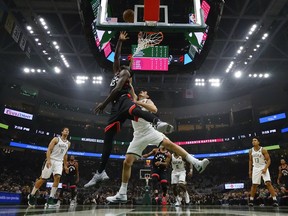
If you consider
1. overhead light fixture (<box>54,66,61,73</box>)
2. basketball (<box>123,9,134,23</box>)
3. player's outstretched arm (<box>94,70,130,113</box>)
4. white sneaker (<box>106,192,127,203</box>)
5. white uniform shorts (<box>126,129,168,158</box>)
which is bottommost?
white sneaker (<box>106,192,127,203</box>)

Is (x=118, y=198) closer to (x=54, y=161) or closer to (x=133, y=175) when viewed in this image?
(x=54, y=161)

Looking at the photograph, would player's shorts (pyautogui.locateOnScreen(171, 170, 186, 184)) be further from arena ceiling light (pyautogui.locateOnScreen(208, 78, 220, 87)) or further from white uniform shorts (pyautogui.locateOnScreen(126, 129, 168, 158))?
arena ceiling light (pyautogui.locateOnScreen(208, 78, 220, 87))

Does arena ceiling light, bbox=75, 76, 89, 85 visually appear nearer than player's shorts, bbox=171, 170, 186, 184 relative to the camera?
No

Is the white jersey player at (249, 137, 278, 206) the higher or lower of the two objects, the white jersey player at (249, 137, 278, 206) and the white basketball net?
the lower

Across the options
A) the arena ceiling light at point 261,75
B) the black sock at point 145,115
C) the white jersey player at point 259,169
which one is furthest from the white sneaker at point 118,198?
the arena ceiling light at point 261,75

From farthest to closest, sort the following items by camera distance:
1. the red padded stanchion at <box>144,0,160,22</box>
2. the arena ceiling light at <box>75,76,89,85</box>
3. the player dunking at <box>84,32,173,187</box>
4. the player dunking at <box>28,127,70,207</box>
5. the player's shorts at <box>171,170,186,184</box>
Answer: the arena ceiling light at <box>75,76,89,85</box>, the player's shorts at <box>171,170,186,184</box>, the player dunking at <box>28,127,70,207</box>, the red padded stanchion at <box>144,0,160,22</box>, the player dunking at <box>84,32,173,187</box>

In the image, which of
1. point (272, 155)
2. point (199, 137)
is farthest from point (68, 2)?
point (272, 155)

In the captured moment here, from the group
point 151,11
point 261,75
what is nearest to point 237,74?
point 261,75

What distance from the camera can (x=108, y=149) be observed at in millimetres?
4328

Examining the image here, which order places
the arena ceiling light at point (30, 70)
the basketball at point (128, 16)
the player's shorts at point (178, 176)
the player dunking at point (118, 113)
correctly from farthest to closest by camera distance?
the arena ceiling light at point (30, 70) → the player's shorts at point (178, 176) → the basketball at point (128, 16) → the player dunking at point (118, 113)

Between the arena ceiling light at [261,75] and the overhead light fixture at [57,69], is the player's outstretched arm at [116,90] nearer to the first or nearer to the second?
the overhead light fixture at [57,69]

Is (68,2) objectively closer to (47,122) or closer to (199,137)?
(47,122)

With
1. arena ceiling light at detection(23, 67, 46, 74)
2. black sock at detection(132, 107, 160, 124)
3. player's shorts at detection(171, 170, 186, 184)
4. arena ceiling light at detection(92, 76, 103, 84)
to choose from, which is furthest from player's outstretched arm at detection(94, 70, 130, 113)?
arena ceiling light at detection(23, 67, 46, 74)

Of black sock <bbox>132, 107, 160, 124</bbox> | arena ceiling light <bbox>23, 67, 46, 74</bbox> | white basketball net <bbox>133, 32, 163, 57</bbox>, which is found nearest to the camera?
black sock <bbox>132, 107, 160, 124</bbox>
